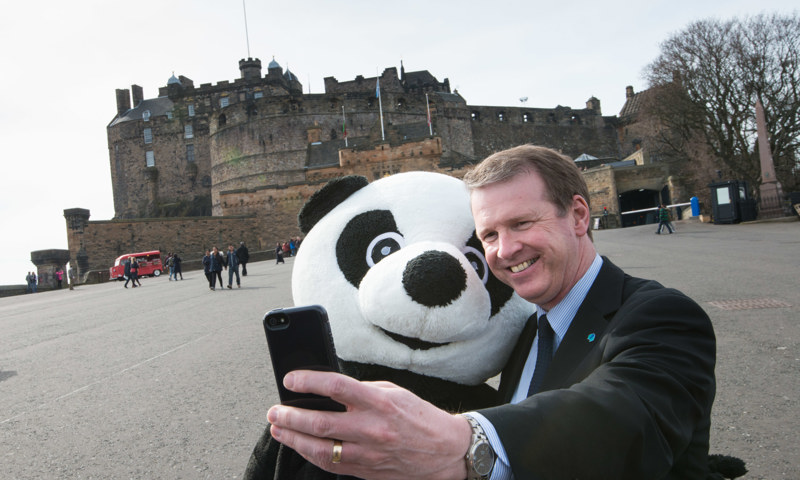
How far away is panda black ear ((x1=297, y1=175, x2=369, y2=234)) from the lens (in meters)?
1.98

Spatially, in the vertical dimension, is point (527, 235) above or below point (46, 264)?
below

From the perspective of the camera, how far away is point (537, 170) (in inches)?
53.2

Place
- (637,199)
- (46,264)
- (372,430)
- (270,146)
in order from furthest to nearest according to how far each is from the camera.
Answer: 1. (270,146)
2. (637,199)
3. (46,264)
4. (372,430)

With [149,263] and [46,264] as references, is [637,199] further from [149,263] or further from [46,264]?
[46,264]

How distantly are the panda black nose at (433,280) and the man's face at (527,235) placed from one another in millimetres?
172

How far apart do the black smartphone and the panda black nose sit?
632 millimetres

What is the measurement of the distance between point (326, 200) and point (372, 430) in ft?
4.19

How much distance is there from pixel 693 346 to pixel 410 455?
62cm

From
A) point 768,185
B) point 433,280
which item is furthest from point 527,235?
point 768,185

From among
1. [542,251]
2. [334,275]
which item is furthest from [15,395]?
[542,251]

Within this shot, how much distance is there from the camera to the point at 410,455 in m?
0.83

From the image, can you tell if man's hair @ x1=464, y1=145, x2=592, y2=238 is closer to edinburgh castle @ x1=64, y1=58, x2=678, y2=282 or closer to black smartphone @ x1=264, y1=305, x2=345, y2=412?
black smartphone @ x1=264, y1=305, x2=345, y2=412

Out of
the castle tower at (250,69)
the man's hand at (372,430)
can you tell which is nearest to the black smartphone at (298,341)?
the man's hand at (372,430)

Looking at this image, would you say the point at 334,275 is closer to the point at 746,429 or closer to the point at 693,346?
the point at 693,346
